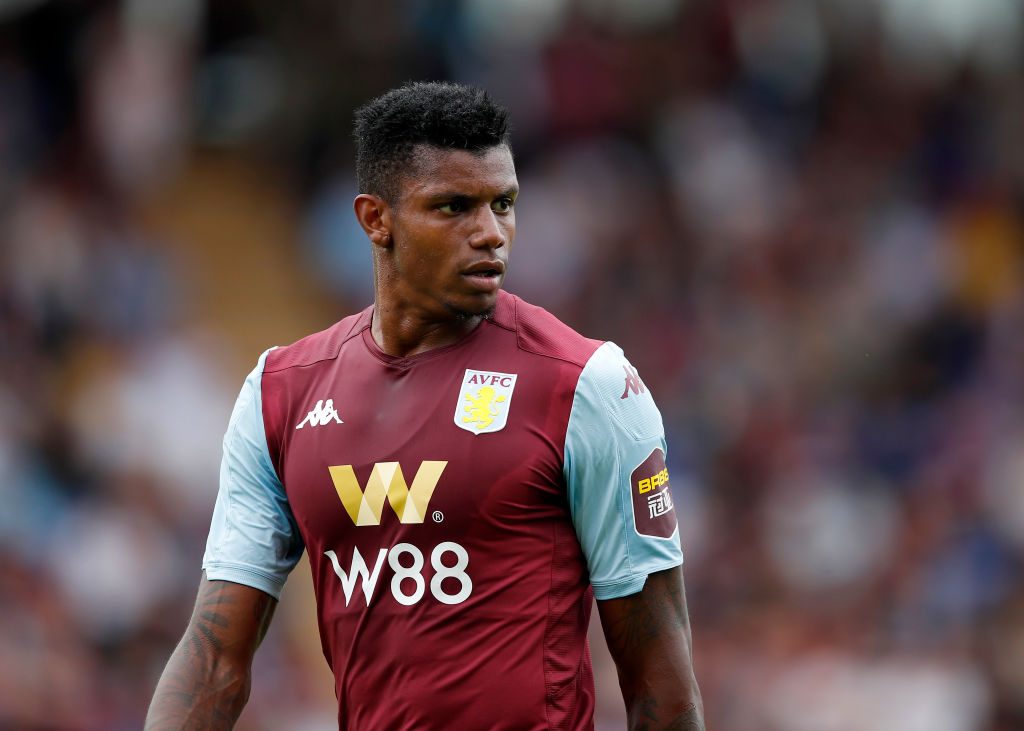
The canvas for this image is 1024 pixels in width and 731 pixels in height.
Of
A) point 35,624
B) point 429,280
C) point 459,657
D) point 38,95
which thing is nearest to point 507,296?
point 429,280

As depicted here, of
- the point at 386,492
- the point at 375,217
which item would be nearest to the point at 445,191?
the point at 375,217

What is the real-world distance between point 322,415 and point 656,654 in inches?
39.0

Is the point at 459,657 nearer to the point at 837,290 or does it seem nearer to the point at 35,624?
the point at 35,624

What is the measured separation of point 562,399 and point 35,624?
6.00 metres

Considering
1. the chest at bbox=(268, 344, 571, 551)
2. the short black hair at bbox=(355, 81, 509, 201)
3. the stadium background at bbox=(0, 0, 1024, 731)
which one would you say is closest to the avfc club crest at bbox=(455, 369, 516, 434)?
the chest at bbox=(268, 344, 571, 551)

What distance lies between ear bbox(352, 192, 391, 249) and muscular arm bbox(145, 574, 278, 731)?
92 cm

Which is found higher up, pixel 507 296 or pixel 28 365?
pixel 507 296

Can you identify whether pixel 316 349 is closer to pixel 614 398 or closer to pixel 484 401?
pixel 484 401

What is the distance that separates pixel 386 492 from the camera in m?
3.78

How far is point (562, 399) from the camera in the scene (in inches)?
147

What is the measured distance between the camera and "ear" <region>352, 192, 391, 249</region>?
155 inches

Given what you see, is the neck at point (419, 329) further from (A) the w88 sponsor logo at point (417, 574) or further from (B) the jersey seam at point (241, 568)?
(B) the jersey seam at point (241, 568)

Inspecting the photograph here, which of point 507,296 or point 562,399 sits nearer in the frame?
point 562,399

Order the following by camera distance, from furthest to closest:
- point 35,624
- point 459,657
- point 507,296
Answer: point 35,624, point 507,296, point 459,657
